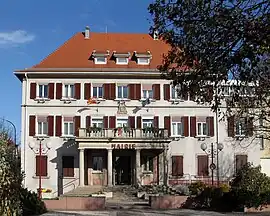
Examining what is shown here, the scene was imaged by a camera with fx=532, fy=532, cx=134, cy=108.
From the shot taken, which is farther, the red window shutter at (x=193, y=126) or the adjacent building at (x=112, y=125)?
the red window shutter at (x=193, y=126)

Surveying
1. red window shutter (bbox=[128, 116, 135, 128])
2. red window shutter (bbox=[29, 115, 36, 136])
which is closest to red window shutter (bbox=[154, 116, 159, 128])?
red window shutter (bbox=[128, 116, 135, 128])

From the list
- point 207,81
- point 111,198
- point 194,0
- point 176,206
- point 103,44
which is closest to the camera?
point 194,0

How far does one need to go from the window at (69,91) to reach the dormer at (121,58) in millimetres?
4805

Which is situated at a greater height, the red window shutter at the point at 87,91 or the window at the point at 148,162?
the red window shutter at the point at 87,91

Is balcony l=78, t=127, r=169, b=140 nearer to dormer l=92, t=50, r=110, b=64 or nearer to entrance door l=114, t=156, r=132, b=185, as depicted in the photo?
entrance door l=114, t=156, r=132, b=185

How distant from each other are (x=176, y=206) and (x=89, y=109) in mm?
20500

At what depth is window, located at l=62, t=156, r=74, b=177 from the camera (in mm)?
45938

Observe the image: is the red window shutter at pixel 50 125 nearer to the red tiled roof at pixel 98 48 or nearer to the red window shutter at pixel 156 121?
the red tiled roof at pixel 98 48

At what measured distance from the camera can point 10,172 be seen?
15.9m

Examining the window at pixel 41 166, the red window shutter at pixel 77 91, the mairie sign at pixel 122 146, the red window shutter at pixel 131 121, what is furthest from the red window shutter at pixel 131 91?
the window at pixel 41 166

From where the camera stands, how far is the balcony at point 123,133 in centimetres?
4375

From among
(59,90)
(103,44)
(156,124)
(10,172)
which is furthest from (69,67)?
(10,172)

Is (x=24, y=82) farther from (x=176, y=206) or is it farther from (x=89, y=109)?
(x=176, y=206)

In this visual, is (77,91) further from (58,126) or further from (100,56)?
(100,56)
